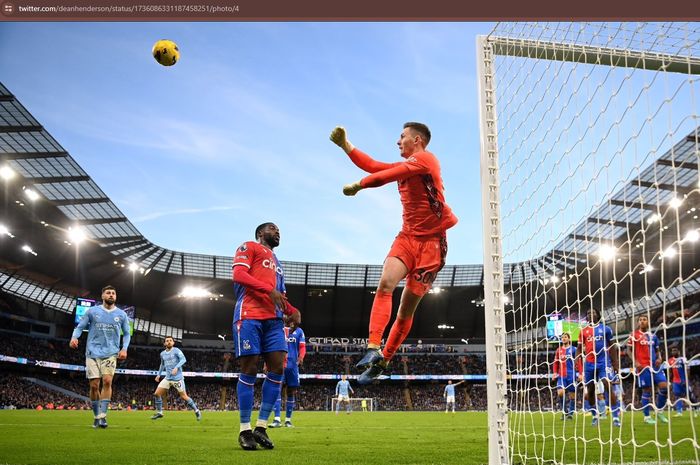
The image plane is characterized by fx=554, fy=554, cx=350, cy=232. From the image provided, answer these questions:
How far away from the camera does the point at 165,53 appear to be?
23.6 ft

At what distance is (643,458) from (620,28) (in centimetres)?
377

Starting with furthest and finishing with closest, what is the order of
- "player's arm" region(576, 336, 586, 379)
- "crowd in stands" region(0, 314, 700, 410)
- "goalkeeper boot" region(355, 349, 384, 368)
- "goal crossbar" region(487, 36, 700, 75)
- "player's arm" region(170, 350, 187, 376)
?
"crowd in stands" region(0, 314, 700, 410) → "player's arm" region(170, 350, 187, 376) → "player's arm" region(576, 336, 586, 379) → "goal crossbar" region(487, 36, 700, 75) → "goalkeeper boot" region(355, 349, 384, 368)

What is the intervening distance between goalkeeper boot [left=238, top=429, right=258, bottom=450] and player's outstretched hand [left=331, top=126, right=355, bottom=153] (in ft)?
10.4

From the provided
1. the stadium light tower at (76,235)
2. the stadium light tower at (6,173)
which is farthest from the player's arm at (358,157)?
the stadium light tower at (76,235)

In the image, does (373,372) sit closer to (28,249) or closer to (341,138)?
(341,138)

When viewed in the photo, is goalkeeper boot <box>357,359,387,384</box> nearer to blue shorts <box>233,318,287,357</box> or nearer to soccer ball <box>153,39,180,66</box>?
blue shorts <box>233,318,287,357</box>

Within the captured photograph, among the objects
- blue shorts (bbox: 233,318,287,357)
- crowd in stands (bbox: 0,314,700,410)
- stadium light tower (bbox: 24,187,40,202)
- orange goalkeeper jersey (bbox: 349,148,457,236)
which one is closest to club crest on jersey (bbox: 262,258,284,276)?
blue shorts (bbox: 233,318,287,357)

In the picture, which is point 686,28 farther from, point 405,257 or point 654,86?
point 405,257

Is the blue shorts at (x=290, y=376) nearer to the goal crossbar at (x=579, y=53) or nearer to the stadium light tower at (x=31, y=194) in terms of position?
the goal crossbar at (x=579, y=53)

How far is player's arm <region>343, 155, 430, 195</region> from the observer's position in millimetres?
3797

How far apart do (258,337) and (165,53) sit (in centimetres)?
392

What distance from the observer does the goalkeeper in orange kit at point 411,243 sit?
4105mm

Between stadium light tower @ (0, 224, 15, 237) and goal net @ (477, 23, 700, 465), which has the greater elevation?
stadium light tower @ (0, 224, 15, 237)

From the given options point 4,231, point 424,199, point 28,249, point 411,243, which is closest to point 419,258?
point 411,243
